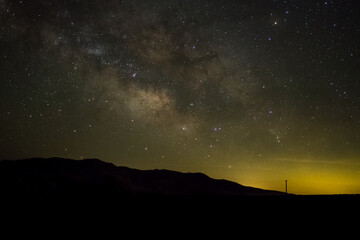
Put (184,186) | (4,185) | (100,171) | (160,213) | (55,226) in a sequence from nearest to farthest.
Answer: (55,226)
(160,213)
(4,185)
(184,186)
(100,171)

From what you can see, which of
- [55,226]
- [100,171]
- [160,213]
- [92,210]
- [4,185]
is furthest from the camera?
[100,171]

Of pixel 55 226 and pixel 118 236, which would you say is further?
pixel 55 226

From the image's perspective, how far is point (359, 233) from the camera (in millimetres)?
5551

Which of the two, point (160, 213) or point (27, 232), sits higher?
point (160, 213)

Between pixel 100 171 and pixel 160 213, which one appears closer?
pixel 160 213

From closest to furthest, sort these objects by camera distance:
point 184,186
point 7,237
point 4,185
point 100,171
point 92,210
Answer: point 7,237 < point 92,210 < point 4,185 < point 184,186 < point 100,171

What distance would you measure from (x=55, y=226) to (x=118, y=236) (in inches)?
101

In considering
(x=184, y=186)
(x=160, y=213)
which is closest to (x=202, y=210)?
(x=160, y=213)

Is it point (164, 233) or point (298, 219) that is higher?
point (298, 219)

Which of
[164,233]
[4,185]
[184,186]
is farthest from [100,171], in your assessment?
[164,233]

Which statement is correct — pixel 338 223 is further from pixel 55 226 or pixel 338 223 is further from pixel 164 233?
pixel 55 226

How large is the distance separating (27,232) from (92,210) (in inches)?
114

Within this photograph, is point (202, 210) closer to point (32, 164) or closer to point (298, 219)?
point (298, 219)

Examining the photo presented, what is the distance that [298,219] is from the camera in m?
7.00
